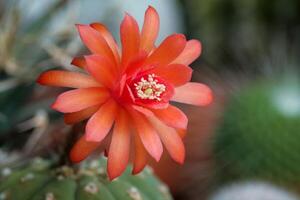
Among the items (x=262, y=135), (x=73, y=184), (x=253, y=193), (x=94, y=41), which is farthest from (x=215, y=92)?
(x=94, y=41)

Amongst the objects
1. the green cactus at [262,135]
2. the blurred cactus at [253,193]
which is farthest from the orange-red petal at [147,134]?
the green cactus at [262,135]

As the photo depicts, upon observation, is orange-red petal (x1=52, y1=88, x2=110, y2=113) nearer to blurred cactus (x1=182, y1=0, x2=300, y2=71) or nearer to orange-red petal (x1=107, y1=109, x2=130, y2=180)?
orange-red petal (x1=107, y1=109, x2=130, y2=180)

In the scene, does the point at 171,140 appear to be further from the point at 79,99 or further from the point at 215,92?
the point at 215,92

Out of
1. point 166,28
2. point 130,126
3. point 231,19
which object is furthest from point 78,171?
point 231,19

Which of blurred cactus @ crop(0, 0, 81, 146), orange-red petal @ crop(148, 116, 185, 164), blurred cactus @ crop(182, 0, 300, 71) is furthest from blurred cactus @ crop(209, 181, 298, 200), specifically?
blurred cactus @ crop(182, 0, 300, 71)

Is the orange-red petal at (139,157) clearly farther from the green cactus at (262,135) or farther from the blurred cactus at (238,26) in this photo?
the blurred cactus at (238,26)

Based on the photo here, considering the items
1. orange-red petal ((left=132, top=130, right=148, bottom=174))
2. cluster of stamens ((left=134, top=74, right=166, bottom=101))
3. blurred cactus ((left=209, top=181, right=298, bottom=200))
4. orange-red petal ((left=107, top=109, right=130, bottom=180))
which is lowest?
blurred cactus ((left=209, top=181, right=298, bottom=200))
